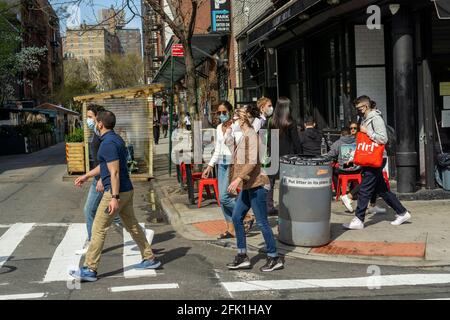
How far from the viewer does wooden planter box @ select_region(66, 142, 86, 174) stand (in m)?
17.3

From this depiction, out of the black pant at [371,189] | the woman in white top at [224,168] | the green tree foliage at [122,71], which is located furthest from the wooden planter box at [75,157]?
the green tree foliage at [122,71]

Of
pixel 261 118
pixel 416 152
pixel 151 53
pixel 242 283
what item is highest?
pixel 151 53

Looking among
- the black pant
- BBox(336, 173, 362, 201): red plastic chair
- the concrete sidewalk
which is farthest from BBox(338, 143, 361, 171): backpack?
the black pant

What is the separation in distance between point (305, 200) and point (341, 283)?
4.78ft

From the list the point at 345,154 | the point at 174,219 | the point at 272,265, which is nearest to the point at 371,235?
the point at 272,265

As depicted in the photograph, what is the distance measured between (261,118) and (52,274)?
4.18 m

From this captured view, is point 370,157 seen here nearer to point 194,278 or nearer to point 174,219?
point 194,278

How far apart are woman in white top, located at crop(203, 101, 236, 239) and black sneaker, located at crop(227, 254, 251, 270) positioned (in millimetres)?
1266

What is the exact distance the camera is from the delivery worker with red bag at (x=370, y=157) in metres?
8.16

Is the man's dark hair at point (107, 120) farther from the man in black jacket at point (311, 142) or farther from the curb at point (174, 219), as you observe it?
the man in black jacket at point (311, 142)

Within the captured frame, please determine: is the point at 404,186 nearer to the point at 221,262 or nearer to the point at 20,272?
the point at 221,262

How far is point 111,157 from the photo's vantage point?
6.23m

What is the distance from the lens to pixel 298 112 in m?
16.8
